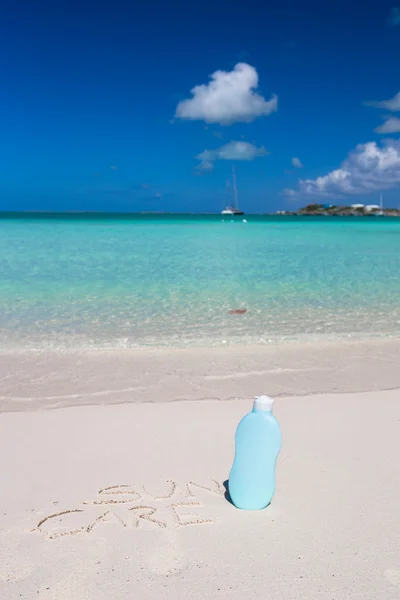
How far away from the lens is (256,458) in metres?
2.77

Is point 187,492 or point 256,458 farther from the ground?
point 256,458

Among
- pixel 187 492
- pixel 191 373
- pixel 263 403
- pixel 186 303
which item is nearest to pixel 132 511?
pixel 187 492

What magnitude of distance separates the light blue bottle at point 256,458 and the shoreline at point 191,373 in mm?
2147

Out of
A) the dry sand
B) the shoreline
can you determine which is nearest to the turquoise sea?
the shoreline

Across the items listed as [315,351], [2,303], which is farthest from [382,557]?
[2,303]

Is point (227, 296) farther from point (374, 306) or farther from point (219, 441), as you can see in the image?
point (219, 441)

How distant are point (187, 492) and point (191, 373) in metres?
2.74

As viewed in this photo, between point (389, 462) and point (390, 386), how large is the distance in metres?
2.09

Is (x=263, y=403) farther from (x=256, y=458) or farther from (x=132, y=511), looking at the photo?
(x=132, y=511)

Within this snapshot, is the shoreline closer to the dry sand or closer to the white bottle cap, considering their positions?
the dry sand

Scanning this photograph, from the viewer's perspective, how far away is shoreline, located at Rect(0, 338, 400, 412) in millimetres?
5074

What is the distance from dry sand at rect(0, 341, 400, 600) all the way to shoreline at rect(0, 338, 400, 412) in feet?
0.11

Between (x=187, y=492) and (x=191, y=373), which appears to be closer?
(x=187, y=492)

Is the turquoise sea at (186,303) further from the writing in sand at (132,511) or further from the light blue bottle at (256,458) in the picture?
the light blue bottle at (256,458)
